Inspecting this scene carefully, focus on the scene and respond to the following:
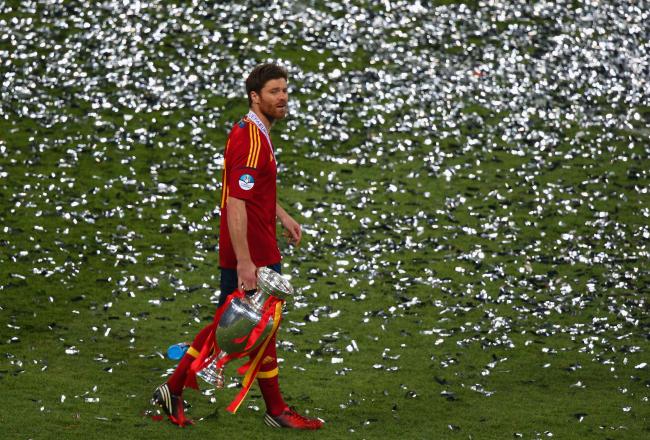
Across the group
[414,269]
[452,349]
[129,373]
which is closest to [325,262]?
[414,269]

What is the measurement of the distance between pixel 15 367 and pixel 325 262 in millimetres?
4880

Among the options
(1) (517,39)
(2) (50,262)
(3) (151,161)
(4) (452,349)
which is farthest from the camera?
(1) (517,39)

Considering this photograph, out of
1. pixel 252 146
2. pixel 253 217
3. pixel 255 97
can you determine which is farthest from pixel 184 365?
pixel 255 97

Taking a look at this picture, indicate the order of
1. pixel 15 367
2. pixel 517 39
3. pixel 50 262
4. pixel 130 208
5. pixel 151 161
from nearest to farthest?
1. pixel 15 367
2. pixel 50 262
3. pixel 130 208
4. pixel 151 161
5. pixel 517 39

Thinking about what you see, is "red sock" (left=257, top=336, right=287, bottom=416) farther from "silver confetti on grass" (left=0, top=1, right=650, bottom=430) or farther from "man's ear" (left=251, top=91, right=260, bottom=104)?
"silver confetti on grass" (left=0, top=1, right=650, bottom=430)

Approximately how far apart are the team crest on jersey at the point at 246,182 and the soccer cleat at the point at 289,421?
1.91 m

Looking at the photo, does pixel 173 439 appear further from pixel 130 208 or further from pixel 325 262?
pixel 130 208

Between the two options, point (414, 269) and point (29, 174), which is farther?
point (29, 174)

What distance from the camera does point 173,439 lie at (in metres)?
8.05

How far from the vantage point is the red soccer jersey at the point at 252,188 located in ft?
26.1

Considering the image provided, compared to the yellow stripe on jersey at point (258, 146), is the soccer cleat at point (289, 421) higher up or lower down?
lower down

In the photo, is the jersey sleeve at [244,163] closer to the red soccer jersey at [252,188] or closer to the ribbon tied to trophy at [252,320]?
the red soccer jersey at [252,188]

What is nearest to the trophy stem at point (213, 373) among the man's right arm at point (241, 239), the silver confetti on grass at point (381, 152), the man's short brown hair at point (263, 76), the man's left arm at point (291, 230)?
the man's right arm at point (241, 239)

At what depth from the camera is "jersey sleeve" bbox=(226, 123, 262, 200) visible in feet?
26.0
